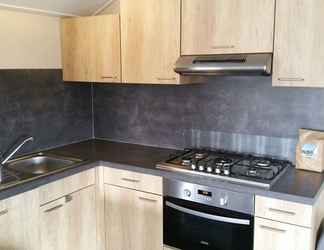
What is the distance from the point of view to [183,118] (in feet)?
9.07

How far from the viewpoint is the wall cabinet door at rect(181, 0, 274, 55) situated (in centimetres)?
205

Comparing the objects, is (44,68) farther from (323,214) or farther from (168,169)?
(323,214)

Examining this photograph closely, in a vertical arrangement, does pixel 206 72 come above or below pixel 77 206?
above

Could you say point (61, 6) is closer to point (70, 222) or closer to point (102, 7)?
point (102, 7)

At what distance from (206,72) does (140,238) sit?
1.23 metres

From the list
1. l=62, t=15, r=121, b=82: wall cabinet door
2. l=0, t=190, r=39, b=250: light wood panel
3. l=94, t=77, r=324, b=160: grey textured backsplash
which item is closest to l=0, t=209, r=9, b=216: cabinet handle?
l=0, t=190, r=39, b=250: light wood panel

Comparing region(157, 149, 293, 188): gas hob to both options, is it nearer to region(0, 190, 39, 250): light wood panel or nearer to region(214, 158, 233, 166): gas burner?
region(214, 158, 233, 166): gas burner

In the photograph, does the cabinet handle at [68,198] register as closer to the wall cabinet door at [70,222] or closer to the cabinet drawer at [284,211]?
the wall cabinet door at [70,222]

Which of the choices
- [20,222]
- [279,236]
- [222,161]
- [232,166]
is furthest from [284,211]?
[20,222]

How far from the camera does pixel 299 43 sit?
1.97 m

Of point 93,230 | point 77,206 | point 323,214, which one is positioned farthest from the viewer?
point 93,230

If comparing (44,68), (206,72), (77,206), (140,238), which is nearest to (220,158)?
(206,72)

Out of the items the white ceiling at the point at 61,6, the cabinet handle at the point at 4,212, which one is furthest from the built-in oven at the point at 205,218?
the white ceiling at the point at 61,6

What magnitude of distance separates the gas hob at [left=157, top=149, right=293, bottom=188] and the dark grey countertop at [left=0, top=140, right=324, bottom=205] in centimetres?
4
